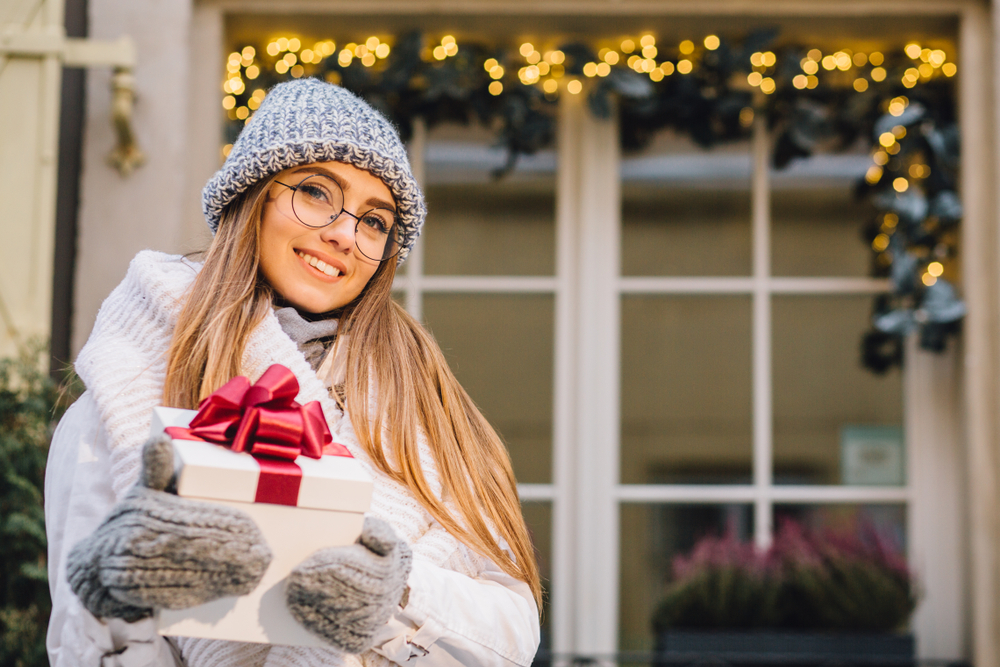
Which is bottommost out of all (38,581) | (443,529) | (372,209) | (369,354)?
(38,581)

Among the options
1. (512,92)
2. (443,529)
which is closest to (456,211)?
(512,92)

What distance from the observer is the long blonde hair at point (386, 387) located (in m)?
1.08

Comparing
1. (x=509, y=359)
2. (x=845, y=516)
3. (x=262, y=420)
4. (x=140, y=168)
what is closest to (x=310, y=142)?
(x=262, y=420)

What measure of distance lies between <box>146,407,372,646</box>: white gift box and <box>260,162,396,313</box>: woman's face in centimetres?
39

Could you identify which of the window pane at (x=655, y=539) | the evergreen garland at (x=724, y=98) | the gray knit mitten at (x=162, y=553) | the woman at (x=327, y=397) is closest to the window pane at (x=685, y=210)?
the evergreen garland at (x=724, y=98)

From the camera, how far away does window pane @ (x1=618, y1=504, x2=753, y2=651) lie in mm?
2682

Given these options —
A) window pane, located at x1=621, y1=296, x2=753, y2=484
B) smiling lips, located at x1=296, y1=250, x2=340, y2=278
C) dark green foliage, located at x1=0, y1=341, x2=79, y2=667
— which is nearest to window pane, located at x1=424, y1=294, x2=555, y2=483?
window pane, located at x1=621, y1=296, x2=753, y2=484

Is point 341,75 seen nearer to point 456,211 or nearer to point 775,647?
point 456,211

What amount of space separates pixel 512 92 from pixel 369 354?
1.70m

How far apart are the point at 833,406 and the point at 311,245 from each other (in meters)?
2.04

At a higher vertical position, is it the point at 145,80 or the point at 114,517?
the point at 145,80

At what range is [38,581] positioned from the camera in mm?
2061

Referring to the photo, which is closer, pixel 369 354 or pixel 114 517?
pixel 114 517

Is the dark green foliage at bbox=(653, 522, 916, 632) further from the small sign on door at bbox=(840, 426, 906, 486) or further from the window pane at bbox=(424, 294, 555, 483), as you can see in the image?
the window pane at bbox=(424, 294, 555, 483)
